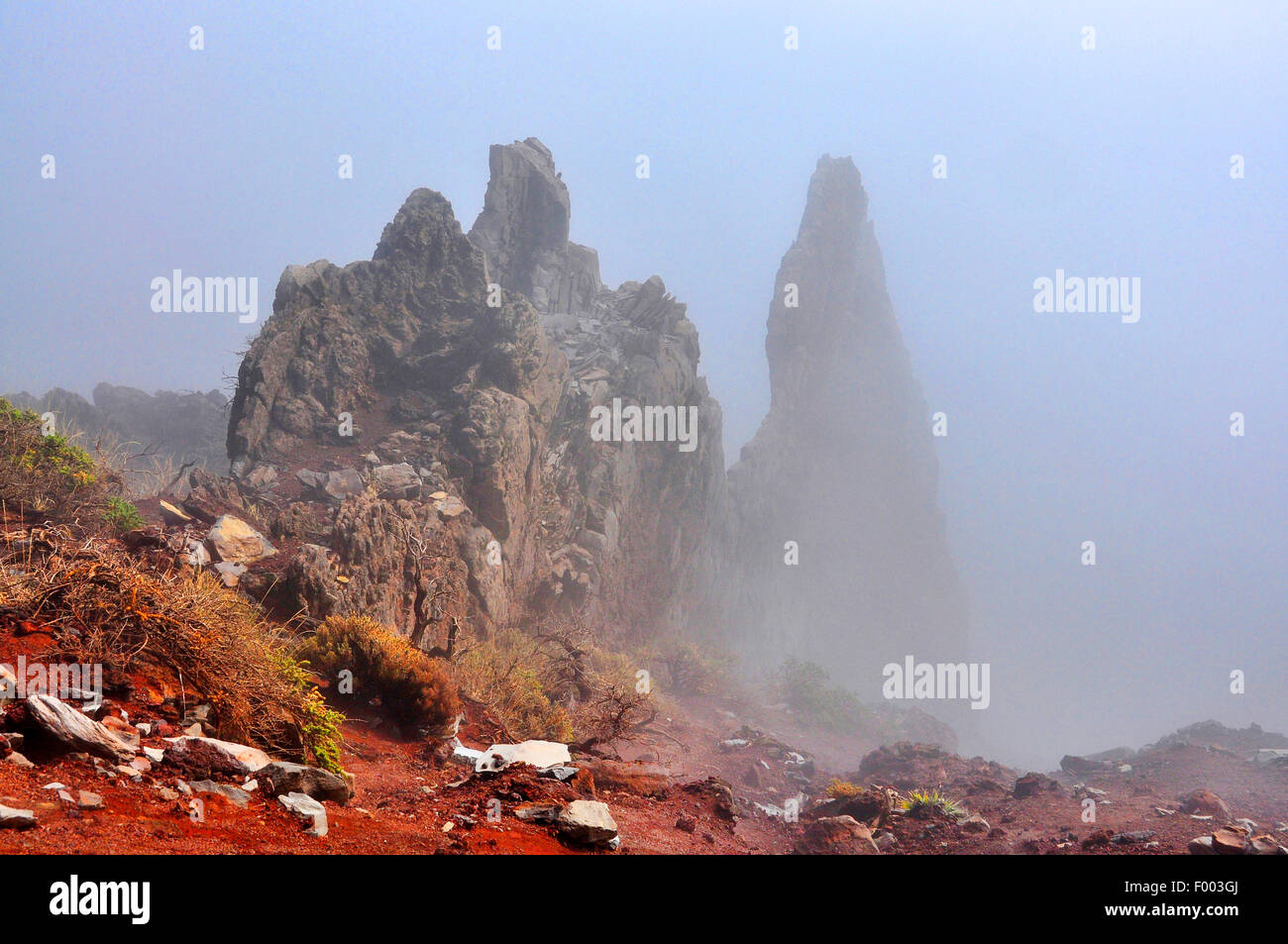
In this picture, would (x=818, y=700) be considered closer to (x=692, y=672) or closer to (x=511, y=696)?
(x=692, y=672)

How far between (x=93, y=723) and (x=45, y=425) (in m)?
9.87

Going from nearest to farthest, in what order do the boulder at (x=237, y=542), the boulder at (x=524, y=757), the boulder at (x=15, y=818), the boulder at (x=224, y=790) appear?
1. the boulder at (x=15, y=818)
2. the boulder at (x=224, y=790)
3. the boulder at (x=524, y=757)
4. the boulder at (x=237, y=542)

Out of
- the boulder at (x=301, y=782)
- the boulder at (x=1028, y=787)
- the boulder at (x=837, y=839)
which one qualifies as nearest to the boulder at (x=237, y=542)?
the boulder at (x=301, y=782)

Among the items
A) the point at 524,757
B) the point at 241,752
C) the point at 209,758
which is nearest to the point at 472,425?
the point at 524,757

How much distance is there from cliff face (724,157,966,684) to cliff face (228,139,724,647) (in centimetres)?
1714

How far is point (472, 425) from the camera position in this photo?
61.5 ft

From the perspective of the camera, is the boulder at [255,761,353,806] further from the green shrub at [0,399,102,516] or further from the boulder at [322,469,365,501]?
the boulder at [322,469,365,501]

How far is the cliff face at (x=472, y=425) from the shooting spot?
14484 mm

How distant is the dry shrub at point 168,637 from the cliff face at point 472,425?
4.95 m

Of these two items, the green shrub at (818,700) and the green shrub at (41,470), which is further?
the green shrub at (818,700)

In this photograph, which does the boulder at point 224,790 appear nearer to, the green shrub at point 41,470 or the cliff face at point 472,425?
the cliff face at point 472,425

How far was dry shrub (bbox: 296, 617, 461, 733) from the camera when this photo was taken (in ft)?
28.2
